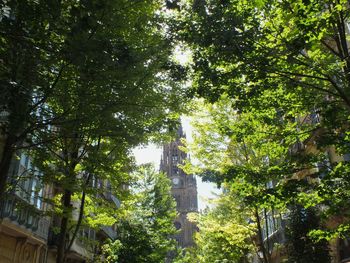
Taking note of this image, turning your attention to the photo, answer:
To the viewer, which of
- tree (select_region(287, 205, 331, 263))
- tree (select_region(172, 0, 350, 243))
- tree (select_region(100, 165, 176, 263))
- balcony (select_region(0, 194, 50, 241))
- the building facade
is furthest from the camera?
tree (select_region(100, 165, 176, 263))

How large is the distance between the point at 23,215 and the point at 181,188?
→ 92.2 metres

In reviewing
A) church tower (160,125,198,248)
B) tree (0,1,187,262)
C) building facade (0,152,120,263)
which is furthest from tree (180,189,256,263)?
church tower (160,125,198,248)

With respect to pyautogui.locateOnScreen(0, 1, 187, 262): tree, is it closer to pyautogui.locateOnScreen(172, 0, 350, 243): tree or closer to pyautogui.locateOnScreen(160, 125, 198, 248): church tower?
pyautogui.locateOnScreen(172, 0, 350, 243): tree

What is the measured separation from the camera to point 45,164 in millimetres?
11906

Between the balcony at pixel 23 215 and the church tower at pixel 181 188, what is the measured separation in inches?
3308

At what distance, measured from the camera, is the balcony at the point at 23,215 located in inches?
492

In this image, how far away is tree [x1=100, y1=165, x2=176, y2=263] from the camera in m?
26.5

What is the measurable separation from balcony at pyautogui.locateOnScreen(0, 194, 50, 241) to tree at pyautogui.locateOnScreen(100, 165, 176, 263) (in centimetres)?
516

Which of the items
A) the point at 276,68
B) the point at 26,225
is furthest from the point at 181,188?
the point at 276,68

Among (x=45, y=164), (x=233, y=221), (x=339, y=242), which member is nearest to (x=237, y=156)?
(x=233, y=221)

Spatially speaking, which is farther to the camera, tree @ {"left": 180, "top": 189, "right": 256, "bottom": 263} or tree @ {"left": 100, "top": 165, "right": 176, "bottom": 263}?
tree @ {"left": 100, "top": 165, "right": 176, "bottom": 263}

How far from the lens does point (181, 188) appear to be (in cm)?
10788

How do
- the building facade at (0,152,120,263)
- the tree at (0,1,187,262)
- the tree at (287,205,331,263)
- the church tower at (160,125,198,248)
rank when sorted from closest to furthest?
the tree at (0,1,187,262), the building facade at (0,152,120,263), the tree at (287,205,331,263), the church tower at (160,125,198,248)

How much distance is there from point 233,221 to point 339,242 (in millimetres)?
5505
